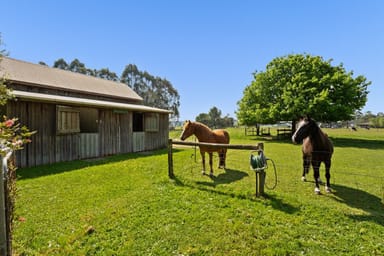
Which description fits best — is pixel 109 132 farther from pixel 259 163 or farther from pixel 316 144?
pixel 316 144

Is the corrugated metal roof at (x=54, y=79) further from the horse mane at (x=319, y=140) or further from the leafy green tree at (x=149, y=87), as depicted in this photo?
the leafy green tree at (x=149, y=87)

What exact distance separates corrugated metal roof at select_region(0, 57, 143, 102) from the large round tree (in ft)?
44.4

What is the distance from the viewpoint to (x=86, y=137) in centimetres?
959

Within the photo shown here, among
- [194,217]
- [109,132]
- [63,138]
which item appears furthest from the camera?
[109,132]

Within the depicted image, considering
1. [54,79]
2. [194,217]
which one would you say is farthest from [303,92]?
[54,79]

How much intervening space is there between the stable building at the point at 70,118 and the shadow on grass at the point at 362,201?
7191mm

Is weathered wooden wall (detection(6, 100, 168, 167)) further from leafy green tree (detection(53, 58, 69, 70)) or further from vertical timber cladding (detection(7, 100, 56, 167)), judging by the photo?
leafy green tree (detection(53, 58, 69, 70))

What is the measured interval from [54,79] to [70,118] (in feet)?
25.6

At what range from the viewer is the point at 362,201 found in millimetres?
4227

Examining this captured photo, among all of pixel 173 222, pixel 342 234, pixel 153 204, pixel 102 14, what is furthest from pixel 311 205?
pixel 102 14

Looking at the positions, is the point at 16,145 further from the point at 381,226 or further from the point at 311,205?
the point at 381,226

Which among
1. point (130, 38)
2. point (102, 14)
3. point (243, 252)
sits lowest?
point (243, 252)

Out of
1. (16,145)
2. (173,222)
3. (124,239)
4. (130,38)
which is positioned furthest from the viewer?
(130,38)

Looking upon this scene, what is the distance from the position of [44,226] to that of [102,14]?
14.0 metres
